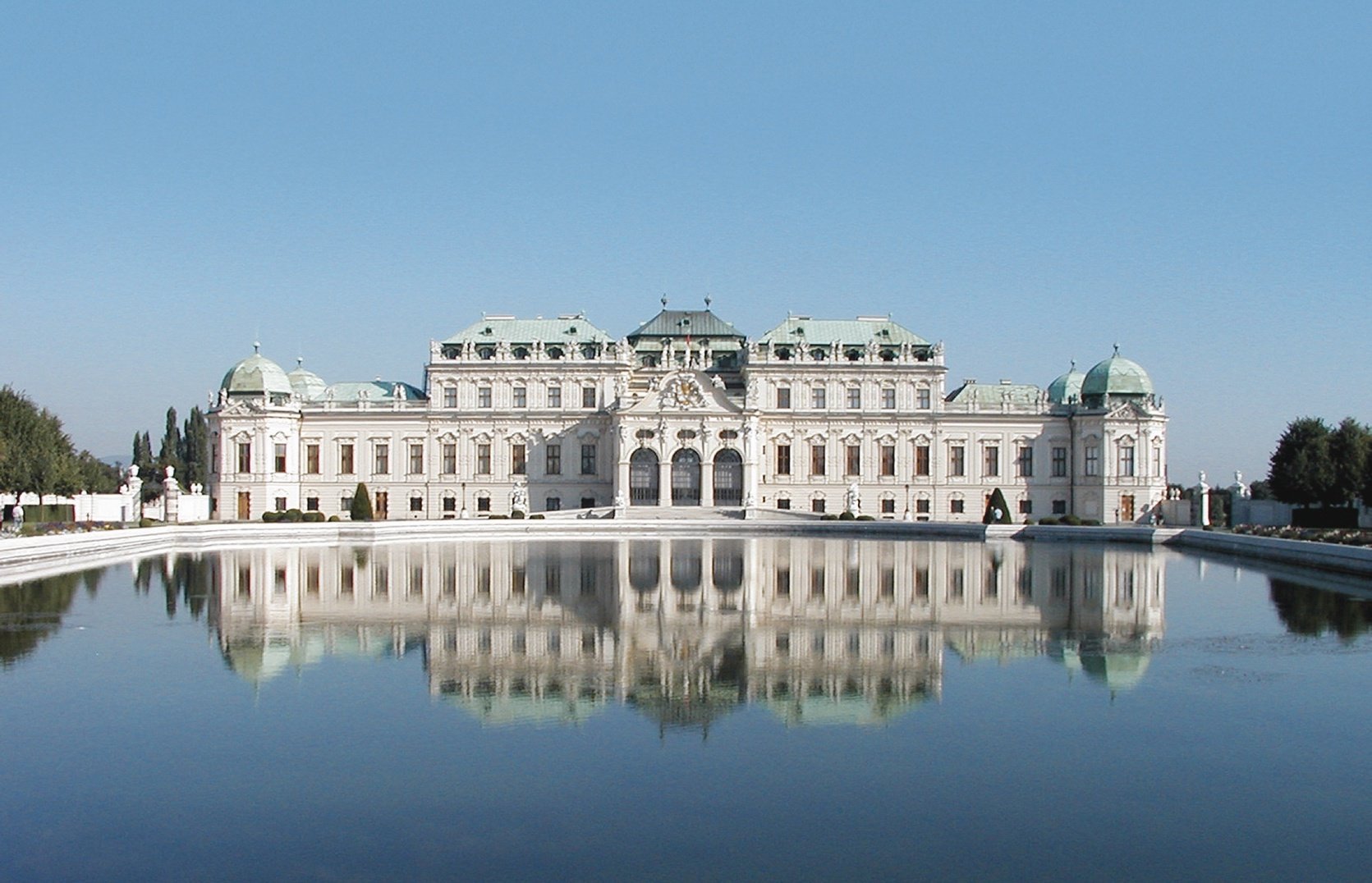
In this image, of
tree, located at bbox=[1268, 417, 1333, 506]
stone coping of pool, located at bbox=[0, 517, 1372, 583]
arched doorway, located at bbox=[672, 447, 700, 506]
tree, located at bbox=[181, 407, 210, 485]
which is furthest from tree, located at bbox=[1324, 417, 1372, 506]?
tree, located at bbox=[181, 407, 210, 485]

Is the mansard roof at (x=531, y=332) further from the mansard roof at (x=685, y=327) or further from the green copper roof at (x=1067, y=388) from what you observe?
the green copper roof at (x=1067, y=388)

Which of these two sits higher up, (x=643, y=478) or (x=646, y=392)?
(x=646, y=392)

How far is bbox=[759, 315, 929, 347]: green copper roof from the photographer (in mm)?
81500

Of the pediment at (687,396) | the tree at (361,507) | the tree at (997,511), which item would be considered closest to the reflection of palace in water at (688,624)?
the tree at (997,511)

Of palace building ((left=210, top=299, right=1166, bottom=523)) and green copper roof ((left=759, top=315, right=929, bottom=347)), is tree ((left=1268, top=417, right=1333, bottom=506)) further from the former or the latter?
green copper roof ((left=759, top=315, right=929, bottom=347))

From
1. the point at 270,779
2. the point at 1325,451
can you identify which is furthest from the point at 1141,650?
the point at 1325,451

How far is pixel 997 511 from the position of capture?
229ft

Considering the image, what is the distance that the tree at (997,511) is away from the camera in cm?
6950

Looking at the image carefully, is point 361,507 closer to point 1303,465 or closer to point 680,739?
point 1303,465

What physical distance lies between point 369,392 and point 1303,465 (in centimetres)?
5780

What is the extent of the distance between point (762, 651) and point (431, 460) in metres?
60.8

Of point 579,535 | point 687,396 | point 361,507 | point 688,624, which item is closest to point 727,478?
point 687,396

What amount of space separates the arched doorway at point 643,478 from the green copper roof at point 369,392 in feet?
51.5

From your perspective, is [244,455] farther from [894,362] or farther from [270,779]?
[270,779]
